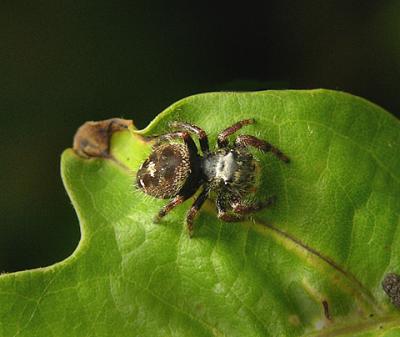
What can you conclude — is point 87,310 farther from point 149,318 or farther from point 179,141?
point 179,141

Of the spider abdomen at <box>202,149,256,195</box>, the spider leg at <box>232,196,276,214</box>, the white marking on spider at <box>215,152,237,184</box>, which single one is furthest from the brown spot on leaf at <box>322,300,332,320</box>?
the white marking on spider at <box>215,152,237,184</box>

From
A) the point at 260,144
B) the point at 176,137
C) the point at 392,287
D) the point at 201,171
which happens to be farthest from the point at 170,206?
the point at 392,287

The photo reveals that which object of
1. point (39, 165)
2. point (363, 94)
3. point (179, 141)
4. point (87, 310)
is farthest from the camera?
point (39, 165)

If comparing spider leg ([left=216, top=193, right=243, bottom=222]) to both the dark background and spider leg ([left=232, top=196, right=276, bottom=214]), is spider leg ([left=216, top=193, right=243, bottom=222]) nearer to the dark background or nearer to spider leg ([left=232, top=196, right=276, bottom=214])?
spider leg ([left=232, top=196, right=276, bottom=214])

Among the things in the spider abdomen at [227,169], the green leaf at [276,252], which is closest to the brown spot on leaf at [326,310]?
the green leaf at [276,252]

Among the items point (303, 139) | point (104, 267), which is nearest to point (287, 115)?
point (303, 139)

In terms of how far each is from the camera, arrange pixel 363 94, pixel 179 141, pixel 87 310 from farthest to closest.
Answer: pixel 363 94 → pixel 179 141 → pixel 87 310

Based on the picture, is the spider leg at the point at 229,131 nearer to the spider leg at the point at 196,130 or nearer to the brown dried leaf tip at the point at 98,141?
the spider leg at the point at 196,130
